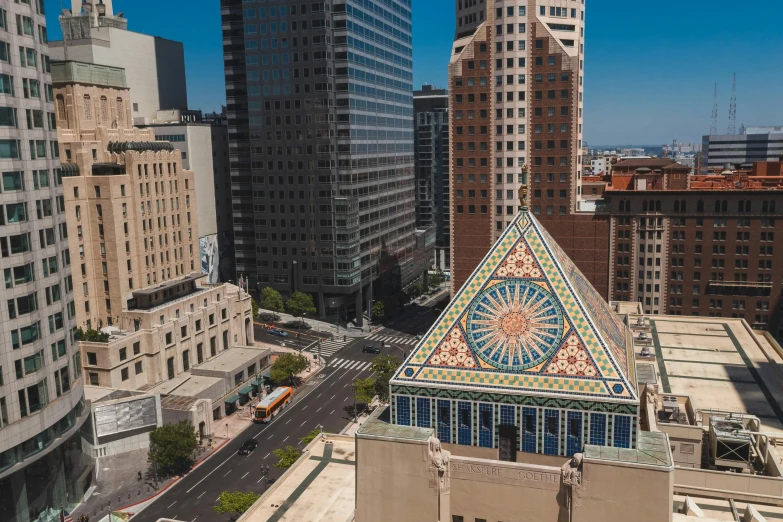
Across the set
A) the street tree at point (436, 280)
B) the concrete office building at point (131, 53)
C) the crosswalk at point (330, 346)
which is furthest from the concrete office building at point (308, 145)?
the street tree at point (436, 280)

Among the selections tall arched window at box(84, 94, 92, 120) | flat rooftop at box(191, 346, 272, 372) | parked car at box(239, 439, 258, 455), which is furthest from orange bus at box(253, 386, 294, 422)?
tall arched window at box(84, 94, 92, 120)

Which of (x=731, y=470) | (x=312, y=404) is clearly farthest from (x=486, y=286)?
(x=312, y=404)

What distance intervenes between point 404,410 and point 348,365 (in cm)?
7571

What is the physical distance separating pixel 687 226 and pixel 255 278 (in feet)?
258

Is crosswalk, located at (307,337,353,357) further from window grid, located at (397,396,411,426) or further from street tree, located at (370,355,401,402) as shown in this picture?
window grid, located at (397,396,411,426)

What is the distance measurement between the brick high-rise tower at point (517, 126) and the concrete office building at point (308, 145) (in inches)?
1012

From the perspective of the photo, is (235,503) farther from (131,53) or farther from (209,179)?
(131,53)

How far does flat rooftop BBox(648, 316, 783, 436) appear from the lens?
166ft

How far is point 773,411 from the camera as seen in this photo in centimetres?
4928

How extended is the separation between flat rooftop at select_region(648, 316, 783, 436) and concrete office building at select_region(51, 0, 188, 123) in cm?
10829

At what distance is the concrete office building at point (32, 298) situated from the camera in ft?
175

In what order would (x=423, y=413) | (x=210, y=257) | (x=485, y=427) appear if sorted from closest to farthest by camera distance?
(x=485, y=427) < (x=423, y=413) < (x=210, y=257)

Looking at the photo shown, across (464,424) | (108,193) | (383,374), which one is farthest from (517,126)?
(464,424)

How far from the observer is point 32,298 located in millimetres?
56406
